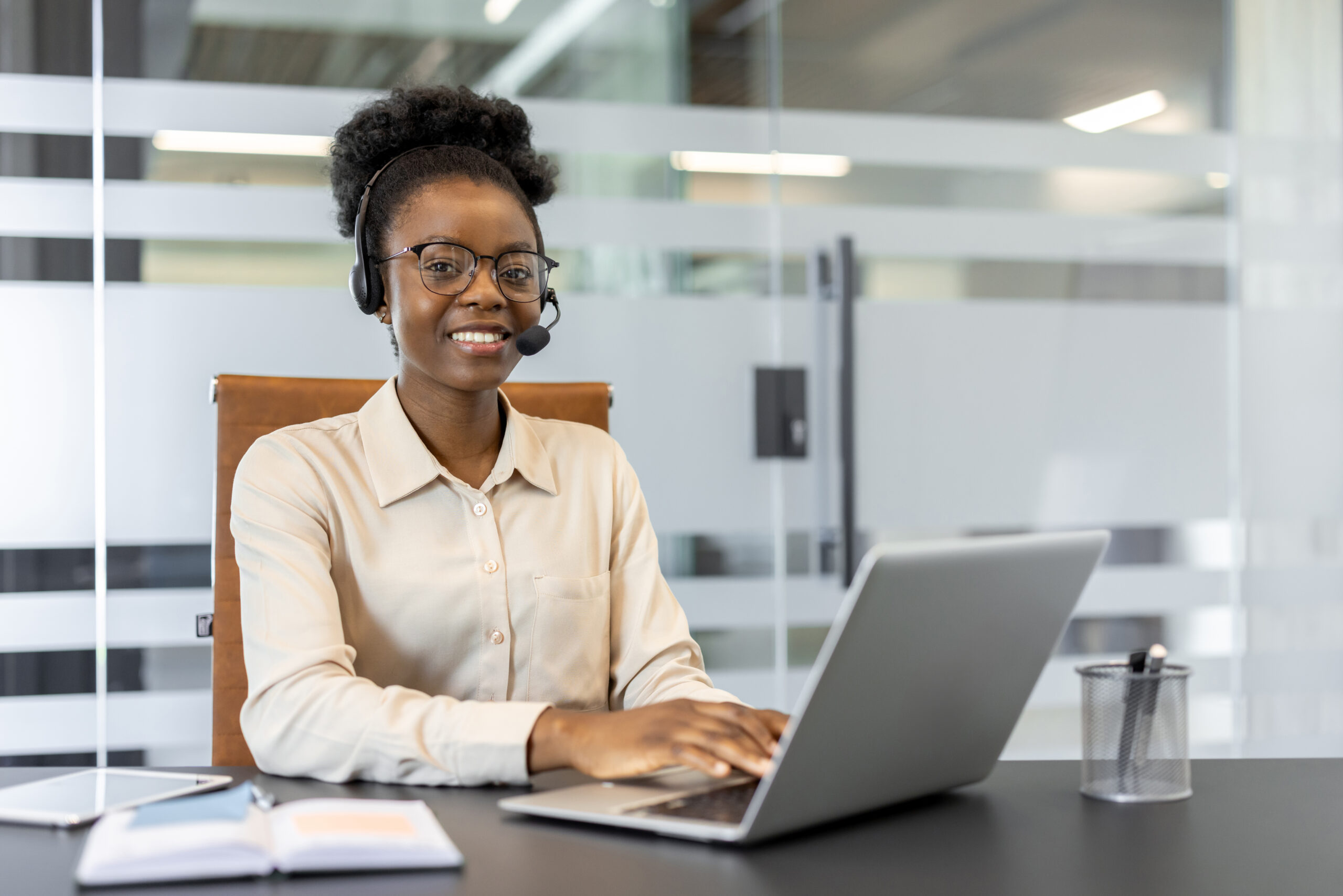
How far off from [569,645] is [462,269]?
1.41 feet

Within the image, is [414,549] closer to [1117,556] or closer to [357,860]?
[357,860]

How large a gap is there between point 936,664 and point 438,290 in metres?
0.76

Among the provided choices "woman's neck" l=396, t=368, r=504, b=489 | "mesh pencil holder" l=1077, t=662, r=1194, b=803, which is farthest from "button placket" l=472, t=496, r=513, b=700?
"mesh pencil holder" l=1077, t=662, r=1194, b=803

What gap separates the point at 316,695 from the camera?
1.03 metres

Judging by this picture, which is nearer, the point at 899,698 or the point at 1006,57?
the point at 899,698

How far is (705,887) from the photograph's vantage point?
691 millimetres

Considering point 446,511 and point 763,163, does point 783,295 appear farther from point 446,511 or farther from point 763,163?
point 446,511

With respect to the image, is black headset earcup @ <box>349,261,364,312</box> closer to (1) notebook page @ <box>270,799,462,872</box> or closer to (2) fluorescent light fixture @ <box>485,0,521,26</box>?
(1) notebook page @ <box>270,799,462,872</box>

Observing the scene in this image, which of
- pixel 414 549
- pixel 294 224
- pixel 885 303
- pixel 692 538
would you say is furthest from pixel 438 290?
pixel 885 303

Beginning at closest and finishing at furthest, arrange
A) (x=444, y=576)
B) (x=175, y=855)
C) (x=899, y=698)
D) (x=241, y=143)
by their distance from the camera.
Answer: (x=175, y=855), (x=899, y=698), (x=444, y=576), (x=241, y=143)

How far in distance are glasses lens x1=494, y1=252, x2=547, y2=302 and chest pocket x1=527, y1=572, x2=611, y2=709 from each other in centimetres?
32

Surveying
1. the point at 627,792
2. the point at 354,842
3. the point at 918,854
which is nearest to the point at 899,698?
the point at 918,854

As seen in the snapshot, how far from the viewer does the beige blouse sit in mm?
1133

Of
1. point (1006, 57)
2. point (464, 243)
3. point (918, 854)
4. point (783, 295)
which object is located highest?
point (1006, 57)
